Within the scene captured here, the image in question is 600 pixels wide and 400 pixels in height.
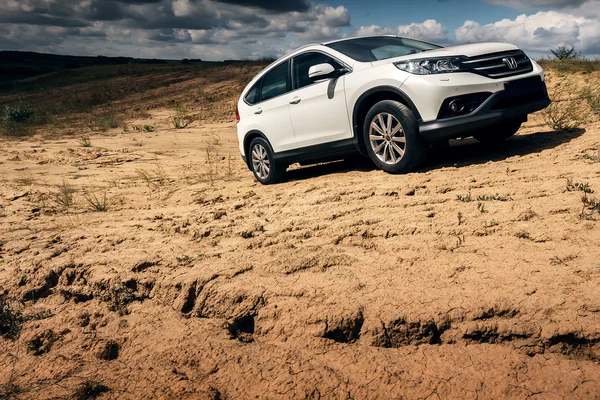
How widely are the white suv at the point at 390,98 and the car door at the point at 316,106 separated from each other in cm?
1

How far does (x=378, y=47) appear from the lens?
7051mm

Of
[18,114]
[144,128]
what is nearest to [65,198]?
[144,128]

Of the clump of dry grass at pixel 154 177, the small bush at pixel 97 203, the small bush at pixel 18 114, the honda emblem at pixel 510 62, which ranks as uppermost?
the small bush at pixel 18 114

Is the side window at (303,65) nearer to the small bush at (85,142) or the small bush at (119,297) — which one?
the small bush at (119,297)

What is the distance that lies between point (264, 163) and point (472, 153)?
302cm

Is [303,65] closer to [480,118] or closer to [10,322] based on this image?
[480,118]

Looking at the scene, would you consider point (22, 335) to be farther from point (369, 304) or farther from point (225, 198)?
point (225, 198)

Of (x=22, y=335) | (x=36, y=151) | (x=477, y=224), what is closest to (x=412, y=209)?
(x=477, y=224)

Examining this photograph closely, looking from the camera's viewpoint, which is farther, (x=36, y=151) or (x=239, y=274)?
(x=36, y=151)

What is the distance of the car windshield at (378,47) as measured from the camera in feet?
22.4

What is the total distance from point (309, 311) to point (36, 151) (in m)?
11.9

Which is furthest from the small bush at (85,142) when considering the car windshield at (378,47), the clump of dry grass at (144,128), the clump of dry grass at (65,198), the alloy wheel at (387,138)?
the alloy wheel at (387,138)

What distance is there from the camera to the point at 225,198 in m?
7.21

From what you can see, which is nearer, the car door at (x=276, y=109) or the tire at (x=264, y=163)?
the car door at (x=276, y=109)
